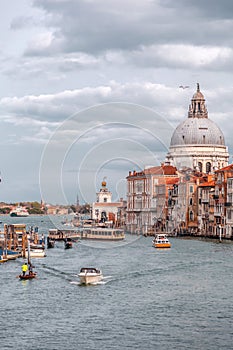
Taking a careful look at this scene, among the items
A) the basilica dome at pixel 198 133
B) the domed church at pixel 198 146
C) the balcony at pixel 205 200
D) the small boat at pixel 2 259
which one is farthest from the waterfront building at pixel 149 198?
the small boat at pixel 2 259

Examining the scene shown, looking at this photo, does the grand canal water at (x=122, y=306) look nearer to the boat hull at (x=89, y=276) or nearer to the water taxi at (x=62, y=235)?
the boat hull at (x=89, y=276)

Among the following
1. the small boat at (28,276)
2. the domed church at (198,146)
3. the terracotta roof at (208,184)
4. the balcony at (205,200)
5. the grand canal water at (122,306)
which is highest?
the domed church at (198,146)

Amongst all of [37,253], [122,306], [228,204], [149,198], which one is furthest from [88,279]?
[149,198]

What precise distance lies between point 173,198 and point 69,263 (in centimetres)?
4462

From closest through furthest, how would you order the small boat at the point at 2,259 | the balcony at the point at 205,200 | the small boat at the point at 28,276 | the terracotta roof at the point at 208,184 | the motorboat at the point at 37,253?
the small boat at the point at 28,276 < the small boat at the point at 2,259 < the motorboat at the point at 37,253 < the terracotta roof at the point at 208,184 < the balcony at the point at 205,200

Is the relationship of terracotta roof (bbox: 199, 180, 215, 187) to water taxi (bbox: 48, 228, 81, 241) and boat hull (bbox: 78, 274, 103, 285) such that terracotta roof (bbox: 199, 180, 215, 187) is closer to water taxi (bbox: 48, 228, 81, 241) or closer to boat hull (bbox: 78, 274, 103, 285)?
water taxi (bbox: 48, 228, 81, 241)

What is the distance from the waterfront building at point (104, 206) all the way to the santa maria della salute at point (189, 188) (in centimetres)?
1081

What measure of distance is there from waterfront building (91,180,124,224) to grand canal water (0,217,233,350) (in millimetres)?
70204

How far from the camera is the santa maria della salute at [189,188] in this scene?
8500cm

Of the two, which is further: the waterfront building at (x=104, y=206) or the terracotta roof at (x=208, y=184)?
the waterfront building at (x=104, y=206)

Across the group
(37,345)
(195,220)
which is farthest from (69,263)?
(195,220)

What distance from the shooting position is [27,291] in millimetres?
38438

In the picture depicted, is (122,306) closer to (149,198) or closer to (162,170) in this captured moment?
(149,198)

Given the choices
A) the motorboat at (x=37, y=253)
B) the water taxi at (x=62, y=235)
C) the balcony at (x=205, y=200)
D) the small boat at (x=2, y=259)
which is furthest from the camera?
the balcony at (x=205, y=200)
